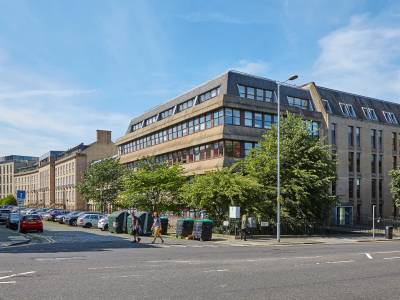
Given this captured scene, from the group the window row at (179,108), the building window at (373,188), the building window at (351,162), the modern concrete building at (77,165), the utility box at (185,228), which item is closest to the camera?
the utility box at (185,228)

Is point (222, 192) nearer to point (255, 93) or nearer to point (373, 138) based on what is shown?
point (255, 93)

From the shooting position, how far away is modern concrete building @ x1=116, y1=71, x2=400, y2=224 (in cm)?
4594

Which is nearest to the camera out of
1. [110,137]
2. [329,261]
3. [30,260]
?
[30,260]

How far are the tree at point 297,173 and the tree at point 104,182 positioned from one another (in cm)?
2956

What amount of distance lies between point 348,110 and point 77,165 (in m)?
55.1

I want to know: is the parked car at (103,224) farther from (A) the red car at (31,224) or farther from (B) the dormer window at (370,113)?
(B) the dormer window at (370,113)

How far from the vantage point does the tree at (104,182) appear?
64.1 meters

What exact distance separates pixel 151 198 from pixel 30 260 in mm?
25270

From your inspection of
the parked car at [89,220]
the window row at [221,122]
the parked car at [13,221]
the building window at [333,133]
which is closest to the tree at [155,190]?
the parked car at [89,220]

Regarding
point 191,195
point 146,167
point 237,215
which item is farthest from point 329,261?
point 146,167

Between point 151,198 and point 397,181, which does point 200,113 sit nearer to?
point 151,198

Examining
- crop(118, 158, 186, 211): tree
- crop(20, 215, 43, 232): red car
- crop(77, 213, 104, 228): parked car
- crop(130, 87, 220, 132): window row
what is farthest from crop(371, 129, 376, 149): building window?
crop(20, 215, 43, 232): red car

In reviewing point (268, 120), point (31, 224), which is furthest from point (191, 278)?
point (268, 120)

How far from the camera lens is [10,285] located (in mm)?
11047
